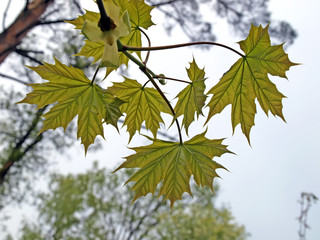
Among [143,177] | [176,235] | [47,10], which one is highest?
[47,10]

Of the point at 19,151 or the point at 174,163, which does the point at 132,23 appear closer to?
the point at 174,163

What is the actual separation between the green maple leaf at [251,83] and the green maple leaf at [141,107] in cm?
12

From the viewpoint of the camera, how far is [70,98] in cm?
55

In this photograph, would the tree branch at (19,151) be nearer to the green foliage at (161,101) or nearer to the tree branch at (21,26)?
the tree branch at (21,26)

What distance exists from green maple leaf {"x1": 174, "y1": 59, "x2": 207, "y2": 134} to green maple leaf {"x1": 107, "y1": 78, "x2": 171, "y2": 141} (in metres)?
0.07

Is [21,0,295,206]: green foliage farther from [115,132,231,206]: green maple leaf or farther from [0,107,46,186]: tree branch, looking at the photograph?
[0,107,46,186]: tree branch

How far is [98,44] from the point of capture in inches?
22.0

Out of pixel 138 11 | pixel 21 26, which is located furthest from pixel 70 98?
pixel 21 26

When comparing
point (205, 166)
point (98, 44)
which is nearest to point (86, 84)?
point (98, 44)

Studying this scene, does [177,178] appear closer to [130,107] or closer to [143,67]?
[130,107]

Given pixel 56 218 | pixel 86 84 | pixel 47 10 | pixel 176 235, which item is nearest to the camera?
pixel 86 84

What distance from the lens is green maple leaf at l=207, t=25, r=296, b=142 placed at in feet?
1.61

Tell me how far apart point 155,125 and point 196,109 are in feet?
0.51

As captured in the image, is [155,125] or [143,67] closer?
[143,67]
